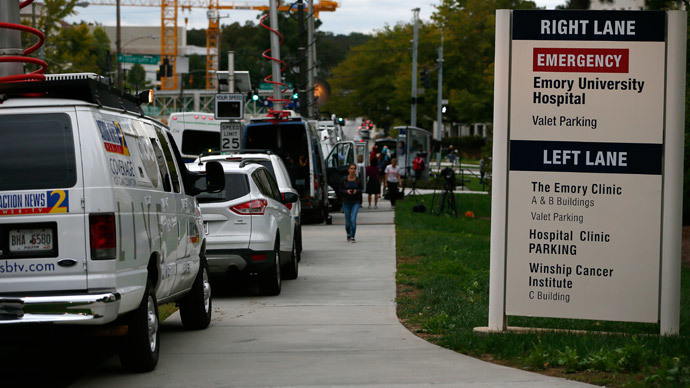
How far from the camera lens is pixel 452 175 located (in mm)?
29359

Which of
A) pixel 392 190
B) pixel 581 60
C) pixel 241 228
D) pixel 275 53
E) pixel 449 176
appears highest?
pixel 275 53

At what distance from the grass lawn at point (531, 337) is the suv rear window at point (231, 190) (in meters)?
2.53

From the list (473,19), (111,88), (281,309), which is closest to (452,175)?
(281,309)

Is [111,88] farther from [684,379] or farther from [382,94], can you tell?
[382,94]

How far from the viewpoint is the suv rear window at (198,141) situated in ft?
116

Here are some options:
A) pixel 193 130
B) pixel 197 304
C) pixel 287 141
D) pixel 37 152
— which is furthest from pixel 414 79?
pixel 37 152

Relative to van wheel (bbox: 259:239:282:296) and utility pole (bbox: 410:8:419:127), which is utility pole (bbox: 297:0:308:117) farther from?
van wheel (bbox: 259:239:282:296)

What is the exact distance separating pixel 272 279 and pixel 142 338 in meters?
5.76

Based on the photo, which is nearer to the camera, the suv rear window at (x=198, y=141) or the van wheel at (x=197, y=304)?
the van wheel at (x=197, y=304)

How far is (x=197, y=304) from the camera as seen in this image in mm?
10852

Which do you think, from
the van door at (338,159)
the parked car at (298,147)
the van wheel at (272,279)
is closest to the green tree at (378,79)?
the van door at (338,159)

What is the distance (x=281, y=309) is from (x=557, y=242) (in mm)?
4232

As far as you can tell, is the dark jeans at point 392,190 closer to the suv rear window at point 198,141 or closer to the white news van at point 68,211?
the suv rear window at point 198,141

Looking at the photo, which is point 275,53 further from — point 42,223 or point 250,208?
point 42,223
